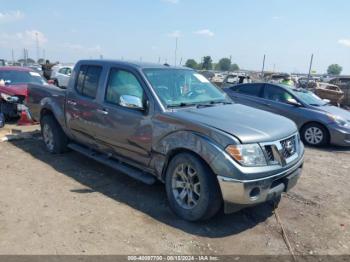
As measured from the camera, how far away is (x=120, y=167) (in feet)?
16.9

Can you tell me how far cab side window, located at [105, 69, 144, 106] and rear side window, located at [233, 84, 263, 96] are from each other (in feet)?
19.5

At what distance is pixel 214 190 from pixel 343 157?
5178 mm

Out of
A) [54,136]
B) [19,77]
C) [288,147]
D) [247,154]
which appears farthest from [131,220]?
[19,77]

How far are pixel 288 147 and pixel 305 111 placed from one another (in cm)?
527

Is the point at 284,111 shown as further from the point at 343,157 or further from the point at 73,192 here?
the point at 73,192

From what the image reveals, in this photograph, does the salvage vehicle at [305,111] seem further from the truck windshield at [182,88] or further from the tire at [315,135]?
the truck windshield at [182,88]

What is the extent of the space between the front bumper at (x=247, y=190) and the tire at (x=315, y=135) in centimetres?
534

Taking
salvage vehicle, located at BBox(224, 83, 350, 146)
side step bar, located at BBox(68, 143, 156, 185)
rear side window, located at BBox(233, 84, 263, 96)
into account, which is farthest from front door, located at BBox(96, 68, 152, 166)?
rear side window, located at BBox(233, 84, 263, 96)

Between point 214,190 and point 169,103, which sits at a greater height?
point 169,103

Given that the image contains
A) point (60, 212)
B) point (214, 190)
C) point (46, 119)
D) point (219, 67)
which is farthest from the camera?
point (219, 67)

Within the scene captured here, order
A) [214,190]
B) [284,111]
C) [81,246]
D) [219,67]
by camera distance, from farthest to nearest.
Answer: [219,67] < [284,111] < [214,190] < [81,246]

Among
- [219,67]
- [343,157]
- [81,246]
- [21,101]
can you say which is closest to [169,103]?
[81,246]

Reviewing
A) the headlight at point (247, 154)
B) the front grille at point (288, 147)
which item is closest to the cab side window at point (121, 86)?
the headlight at point (247, 154)

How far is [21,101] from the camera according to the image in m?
9.84
